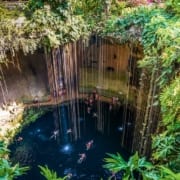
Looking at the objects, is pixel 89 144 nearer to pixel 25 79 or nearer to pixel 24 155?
pixel 24 155

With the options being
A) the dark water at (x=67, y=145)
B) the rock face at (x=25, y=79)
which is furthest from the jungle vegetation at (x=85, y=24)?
the dark water at (x=67, y=145)

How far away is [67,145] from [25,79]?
1833 millimetres

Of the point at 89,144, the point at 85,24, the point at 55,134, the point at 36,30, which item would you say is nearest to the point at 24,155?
the point at 55,134

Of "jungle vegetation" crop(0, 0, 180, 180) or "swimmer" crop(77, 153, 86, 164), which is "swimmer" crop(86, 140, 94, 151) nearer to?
"swimmer" crop(77, 153, 86, 164)

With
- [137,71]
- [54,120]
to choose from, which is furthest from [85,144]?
[137,71]

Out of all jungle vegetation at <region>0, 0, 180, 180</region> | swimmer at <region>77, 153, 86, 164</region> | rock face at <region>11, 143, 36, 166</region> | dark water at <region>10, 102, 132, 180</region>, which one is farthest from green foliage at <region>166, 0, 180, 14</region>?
rock face at <region>11, 143, 36, 166</region>

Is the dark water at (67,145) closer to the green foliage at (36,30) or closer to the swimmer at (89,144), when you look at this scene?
the swimmer at (89,144)

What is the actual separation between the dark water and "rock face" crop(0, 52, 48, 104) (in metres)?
0.64

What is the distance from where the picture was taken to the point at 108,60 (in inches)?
221

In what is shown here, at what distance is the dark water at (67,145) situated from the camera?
425 centimetres

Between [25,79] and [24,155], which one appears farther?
[25,79]

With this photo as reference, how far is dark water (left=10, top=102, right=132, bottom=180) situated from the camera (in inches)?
167

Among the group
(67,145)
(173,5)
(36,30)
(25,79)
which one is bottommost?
(67,145)

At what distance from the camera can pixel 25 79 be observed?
5.55 m
